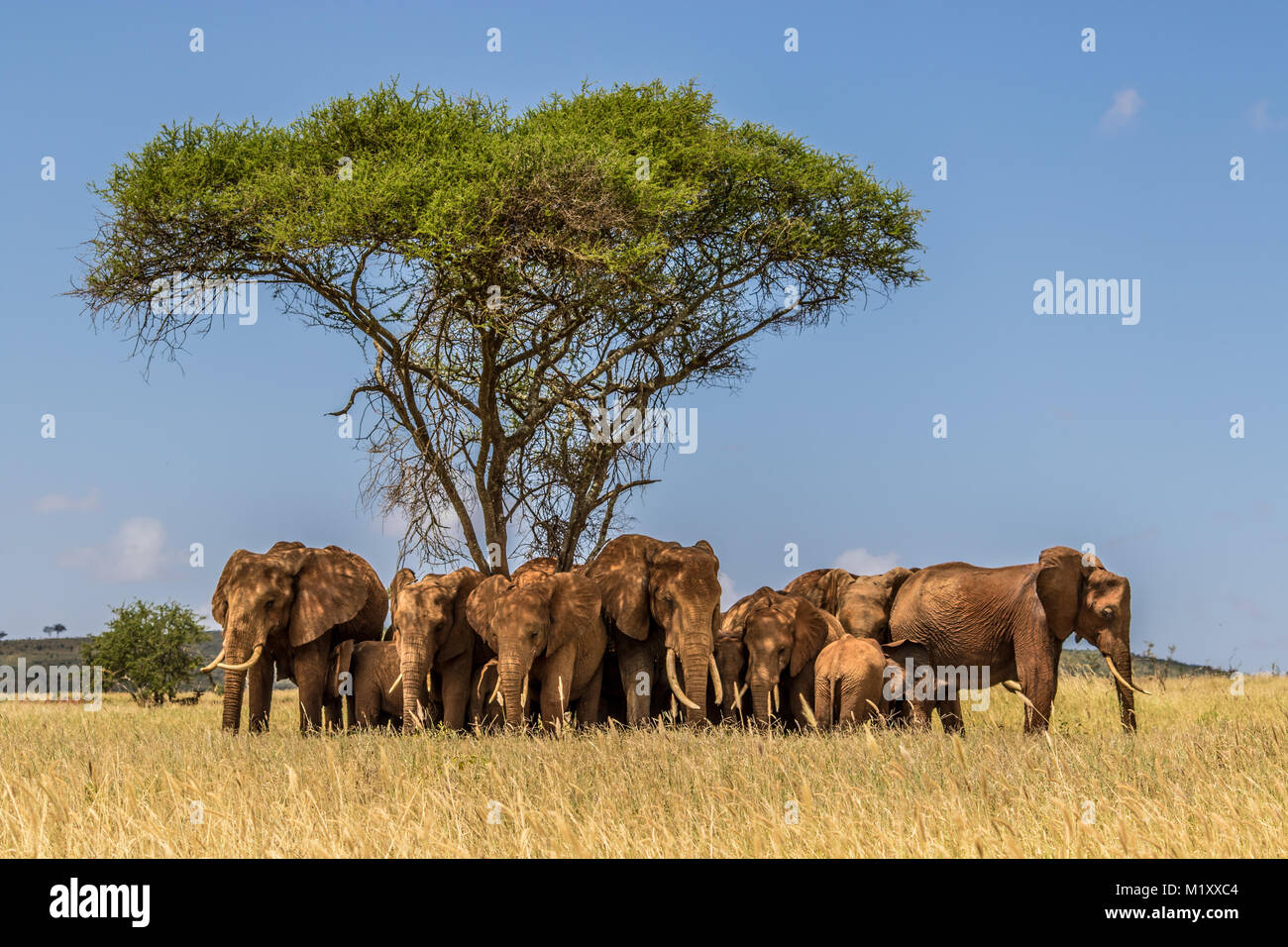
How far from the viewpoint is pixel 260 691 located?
16734 mm

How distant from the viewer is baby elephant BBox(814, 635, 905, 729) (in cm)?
1481

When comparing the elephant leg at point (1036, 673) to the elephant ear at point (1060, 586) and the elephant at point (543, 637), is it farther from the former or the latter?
the elephant at point (543, 637)

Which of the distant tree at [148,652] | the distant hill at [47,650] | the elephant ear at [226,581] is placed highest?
the elephant ear at [226,581]

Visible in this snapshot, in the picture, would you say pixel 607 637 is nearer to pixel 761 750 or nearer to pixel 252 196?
pixel 761 750

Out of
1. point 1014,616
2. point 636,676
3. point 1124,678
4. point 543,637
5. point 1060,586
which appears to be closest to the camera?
point 543,637

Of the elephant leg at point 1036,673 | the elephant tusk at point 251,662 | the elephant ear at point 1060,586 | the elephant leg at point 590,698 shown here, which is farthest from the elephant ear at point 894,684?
the elephant tusk at point 251,662

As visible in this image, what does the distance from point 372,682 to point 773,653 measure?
5269 mm

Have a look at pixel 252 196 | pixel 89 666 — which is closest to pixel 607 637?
pixel 252 196

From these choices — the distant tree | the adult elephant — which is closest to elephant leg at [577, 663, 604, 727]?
the adult elephant

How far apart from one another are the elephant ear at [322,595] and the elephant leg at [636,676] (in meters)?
3.57

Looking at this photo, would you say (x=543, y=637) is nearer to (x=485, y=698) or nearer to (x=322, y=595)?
(x=485, y=698)

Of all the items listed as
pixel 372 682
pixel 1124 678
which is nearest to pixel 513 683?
pixel 372 682

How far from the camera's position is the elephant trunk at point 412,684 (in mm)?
14684

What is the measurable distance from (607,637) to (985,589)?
4971mm
